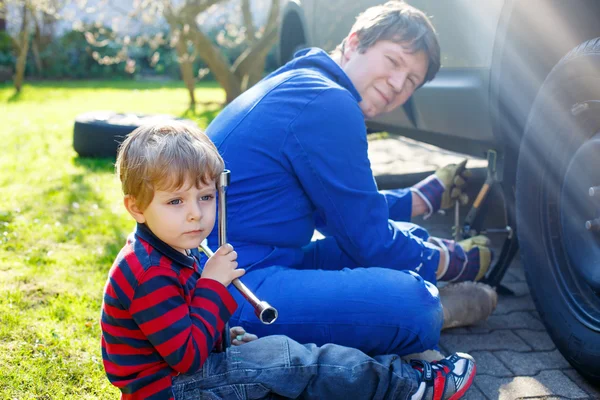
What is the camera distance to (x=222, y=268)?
168 centimetres

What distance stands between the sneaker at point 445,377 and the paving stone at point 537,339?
0.48 metres

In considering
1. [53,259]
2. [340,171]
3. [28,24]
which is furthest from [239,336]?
[28,24]

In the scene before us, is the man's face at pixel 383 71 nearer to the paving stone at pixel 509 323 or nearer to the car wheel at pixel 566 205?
the car wheel at pixel 566 205

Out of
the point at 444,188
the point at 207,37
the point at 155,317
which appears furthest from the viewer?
the point at 207,37

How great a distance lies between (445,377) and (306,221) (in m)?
0.69

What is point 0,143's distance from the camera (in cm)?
611

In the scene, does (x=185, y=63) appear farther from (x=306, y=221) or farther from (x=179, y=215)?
(x=179, y=215)

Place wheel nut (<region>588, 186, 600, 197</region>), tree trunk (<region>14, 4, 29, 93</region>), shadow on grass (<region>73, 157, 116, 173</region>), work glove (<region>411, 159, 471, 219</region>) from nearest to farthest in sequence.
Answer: wheel nut (<region>588, 186, 600, 197</region>), work glove (<region>411, 159, 471, 219</region>), shadow on grass (<region>73, 157, 116, 173</region>), tree trunk (<region>14, 4, 29, 93</region>)

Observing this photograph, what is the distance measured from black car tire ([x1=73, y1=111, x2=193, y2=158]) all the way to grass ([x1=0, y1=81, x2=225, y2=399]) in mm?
112

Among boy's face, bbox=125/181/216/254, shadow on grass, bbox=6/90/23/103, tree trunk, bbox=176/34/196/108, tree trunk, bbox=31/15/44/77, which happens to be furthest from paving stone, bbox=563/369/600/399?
tree trunk, bbox=31/15/44/77

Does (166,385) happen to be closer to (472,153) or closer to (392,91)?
(392,91)

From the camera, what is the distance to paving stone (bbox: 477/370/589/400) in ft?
6.77

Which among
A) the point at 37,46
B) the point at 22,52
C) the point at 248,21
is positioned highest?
the point at 248,21

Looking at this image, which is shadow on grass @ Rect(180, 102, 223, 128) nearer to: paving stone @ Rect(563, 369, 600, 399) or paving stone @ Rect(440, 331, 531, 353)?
paving stone @ Rect(440, 331, 531, 353)
